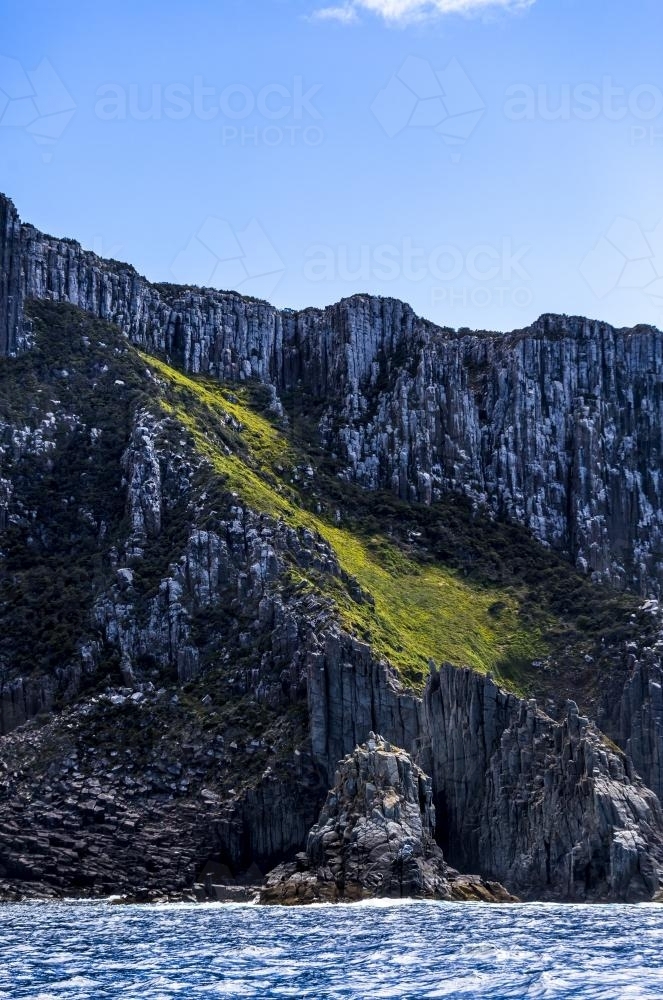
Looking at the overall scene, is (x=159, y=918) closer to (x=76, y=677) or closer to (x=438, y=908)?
(x=438, y=908)

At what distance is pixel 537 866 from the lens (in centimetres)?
13262

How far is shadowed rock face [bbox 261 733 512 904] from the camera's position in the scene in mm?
121500

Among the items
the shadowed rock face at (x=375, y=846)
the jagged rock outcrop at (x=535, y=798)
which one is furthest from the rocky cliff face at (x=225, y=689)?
the shadowed rock face at (x=375, y=846)

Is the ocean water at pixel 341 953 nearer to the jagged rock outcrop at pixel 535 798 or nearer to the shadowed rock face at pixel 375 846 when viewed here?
the shadowed rock face at pixel 375 846

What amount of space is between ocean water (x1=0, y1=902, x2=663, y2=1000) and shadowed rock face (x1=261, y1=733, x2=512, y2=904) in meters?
5.66

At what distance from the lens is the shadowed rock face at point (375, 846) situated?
399ft

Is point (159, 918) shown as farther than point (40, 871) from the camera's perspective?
No

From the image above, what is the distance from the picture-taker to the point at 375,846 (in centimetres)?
12350

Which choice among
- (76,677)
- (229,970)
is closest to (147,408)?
(76,677)

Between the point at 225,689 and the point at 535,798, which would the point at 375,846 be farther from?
the point at 225,689

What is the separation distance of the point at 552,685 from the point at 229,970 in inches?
4520

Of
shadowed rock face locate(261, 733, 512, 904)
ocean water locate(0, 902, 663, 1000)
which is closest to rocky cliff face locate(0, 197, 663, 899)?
shadowed rock face locate(261, 733, 512, 904)

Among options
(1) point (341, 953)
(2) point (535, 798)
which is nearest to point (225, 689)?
Answer: (2) point (535, 798)

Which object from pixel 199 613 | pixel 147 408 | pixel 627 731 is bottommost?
pixel 627 731
